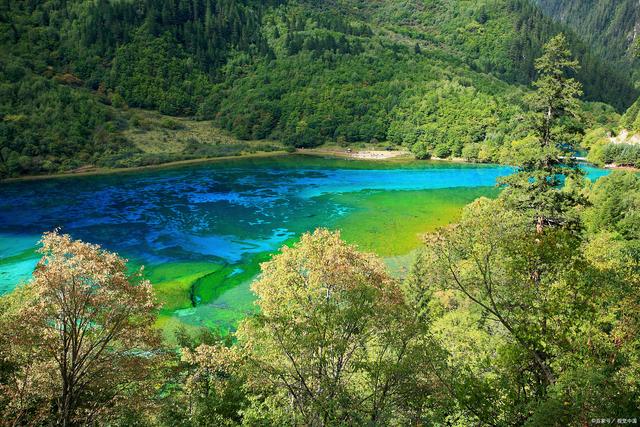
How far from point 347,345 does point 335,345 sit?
49 cm

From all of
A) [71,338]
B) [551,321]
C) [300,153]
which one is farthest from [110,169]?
[551,321]

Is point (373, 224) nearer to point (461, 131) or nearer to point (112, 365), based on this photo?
point (112, 365)

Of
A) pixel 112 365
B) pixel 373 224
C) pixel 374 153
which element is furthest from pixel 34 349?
pixel 374 153

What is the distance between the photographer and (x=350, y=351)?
62.2 feet

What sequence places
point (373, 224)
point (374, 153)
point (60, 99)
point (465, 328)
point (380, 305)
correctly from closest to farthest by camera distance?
point (380, 305) < point (465, 328) < point (373, 224) < point (60, 99) < point (374, 153)

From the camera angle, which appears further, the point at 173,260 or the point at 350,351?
the point at 173,260

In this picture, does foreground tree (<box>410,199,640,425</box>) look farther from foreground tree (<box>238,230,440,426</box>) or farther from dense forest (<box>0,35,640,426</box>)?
foreground tree (<box>238,230,440,426</box>)

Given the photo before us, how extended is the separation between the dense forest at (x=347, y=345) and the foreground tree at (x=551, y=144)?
10324mm

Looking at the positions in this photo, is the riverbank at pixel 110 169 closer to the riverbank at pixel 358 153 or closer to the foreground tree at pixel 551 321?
the riverbank at pixel 358 153

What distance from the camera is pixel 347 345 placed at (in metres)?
17.8

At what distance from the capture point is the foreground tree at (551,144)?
29.4 metres

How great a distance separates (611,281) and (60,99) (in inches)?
7304

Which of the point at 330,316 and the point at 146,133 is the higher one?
the point at 330,316

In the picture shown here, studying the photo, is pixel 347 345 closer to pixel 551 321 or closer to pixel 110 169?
pixel 551 321
